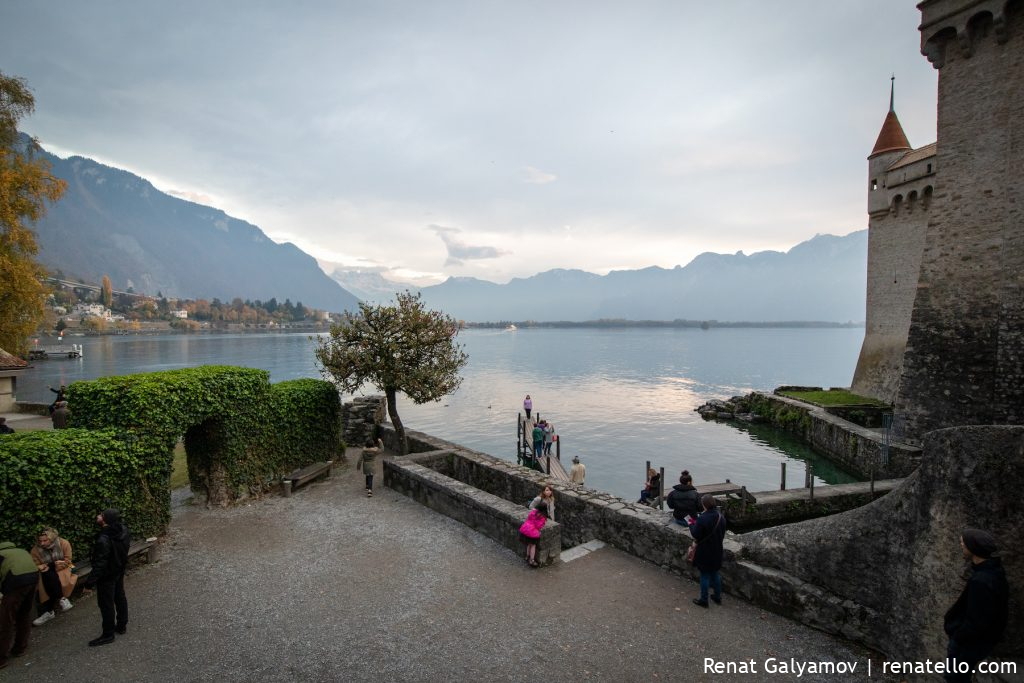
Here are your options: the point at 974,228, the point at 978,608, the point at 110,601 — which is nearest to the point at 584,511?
the point at 978,608

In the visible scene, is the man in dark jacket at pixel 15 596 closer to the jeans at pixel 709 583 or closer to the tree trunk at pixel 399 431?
the jeans at pixel 709 583

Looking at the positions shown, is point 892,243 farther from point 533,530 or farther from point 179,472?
point 179,472

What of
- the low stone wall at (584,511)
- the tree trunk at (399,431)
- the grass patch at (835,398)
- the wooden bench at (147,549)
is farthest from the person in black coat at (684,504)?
the grass patch at (835,398)

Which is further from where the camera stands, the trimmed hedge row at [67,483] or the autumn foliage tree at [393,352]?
the autumn foliage tree at [393,352]

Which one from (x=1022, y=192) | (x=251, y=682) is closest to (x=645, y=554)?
(x=251, y=682)

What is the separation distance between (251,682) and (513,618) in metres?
3.57

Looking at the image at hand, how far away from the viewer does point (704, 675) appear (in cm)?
609

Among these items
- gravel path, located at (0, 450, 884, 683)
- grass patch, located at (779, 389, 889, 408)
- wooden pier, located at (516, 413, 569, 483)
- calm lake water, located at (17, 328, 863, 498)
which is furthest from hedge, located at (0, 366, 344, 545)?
grass patch, located at (779, 389, 889, 408)

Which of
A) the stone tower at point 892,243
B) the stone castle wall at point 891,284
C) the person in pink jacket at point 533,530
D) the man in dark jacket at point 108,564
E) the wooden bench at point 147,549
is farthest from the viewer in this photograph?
the stone castle wall at point 891,284

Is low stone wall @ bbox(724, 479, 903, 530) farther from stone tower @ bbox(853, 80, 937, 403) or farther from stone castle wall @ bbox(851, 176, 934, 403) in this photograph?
stone tower @ bbox(853, 80, 937, 403)

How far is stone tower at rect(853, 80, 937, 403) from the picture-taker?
2720 cm

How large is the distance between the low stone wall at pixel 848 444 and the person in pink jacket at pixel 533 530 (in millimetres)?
17172

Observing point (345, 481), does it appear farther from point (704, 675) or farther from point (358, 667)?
point (704, 675)

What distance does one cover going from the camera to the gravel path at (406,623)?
20.7 ft
